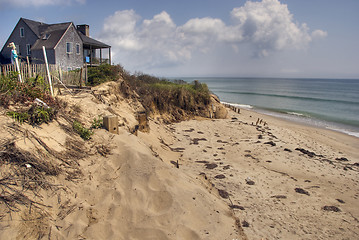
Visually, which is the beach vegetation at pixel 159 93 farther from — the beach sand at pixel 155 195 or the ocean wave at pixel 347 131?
the ocean wave at pixel 347 131

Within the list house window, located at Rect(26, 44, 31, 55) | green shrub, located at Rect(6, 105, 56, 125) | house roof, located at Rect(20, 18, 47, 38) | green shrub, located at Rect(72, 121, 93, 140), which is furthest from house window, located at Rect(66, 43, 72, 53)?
green shrub, located at Rect(6, 105, 56, 125)

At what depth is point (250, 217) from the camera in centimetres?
648

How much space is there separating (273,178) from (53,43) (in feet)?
89.5

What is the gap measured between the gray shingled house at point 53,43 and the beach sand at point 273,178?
1863cm

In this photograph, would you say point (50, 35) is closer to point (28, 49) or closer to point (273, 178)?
point (28, 49)

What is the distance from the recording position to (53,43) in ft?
86.7

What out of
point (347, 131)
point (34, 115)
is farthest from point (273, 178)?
point (347, 131)

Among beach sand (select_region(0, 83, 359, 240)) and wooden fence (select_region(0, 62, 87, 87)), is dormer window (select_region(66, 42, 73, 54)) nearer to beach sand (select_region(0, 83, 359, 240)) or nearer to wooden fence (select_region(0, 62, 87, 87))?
wooden fence (select_region(0, 62, 87, 87))

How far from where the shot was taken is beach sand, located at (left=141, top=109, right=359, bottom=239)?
6328 mm

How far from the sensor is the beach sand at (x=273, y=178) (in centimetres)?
633

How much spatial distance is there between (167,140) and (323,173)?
7739mm

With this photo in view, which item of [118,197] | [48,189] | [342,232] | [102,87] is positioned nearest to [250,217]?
[342,232]

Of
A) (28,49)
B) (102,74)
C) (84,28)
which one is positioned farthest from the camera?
(84,28)

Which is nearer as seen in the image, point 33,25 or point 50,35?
point 50,35
